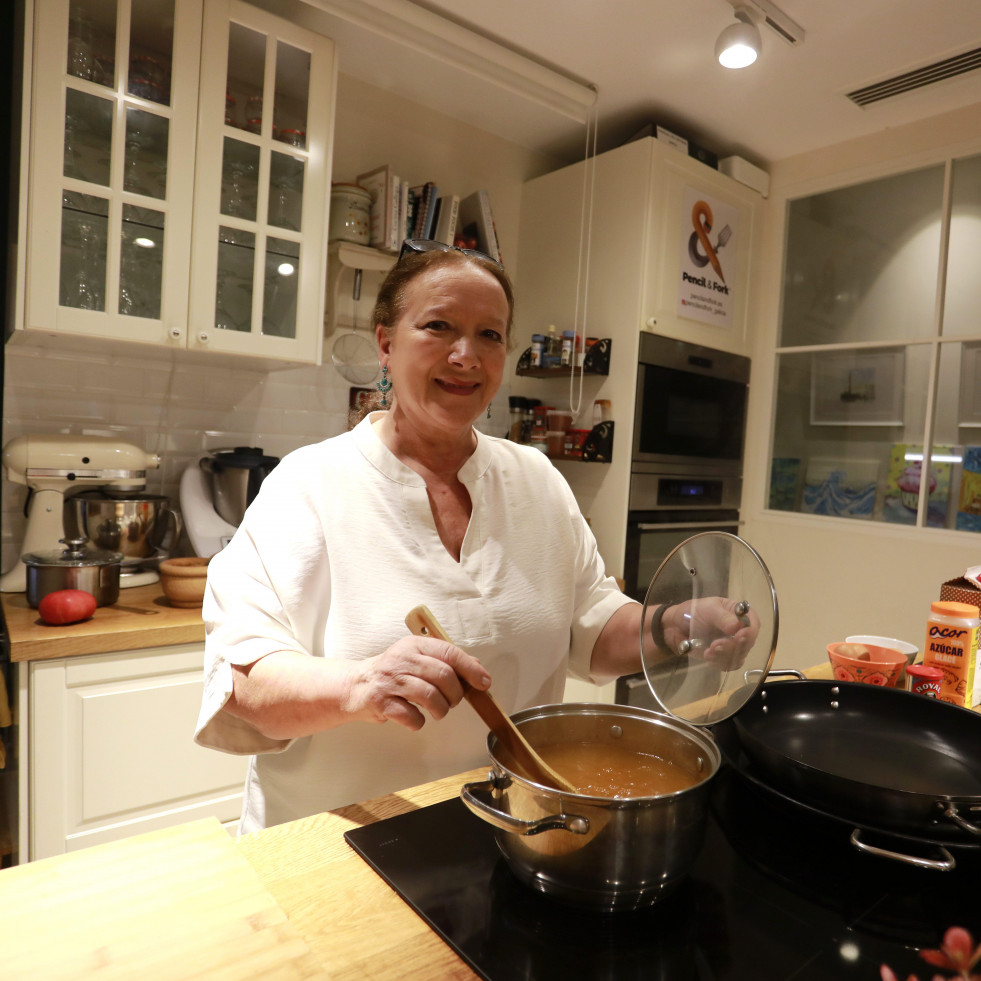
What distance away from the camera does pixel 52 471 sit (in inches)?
73.4

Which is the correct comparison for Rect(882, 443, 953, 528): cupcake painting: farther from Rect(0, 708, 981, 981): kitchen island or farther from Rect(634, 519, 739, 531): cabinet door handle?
Rect(0, 708, 981, 981): kitchen island

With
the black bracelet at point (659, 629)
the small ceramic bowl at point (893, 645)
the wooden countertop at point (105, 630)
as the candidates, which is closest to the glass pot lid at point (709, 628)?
the black bracelet at point (659, 629)

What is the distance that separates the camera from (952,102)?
2559mm

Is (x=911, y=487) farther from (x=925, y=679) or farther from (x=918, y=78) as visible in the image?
(x=925, y=679)

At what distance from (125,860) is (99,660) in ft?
3.96

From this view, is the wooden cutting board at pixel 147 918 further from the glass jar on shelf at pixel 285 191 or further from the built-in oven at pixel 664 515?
the built-in oven at pixel 664 515

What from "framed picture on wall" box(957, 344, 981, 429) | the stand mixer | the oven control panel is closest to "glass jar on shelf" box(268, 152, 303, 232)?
the stand mixer

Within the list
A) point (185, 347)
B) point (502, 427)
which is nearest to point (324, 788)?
point (185, 347)

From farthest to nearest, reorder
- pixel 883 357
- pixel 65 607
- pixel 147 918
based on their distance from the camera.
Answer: pixel 883 357 < pixel 65 607 < pixel 147 918

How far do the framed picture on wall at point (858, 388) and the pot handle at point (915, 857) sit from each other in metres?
2.57

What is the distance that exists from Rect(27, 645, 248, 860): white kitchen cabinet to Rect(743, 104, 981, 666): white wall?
7.57 feet

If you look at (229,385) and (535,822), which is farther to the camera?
(229,385)

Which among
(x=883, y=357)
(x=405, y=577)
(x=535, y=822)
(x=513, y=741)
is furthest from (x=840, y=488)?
(x=535, y=822)

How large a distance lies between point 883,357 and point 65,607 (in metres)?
2.93
